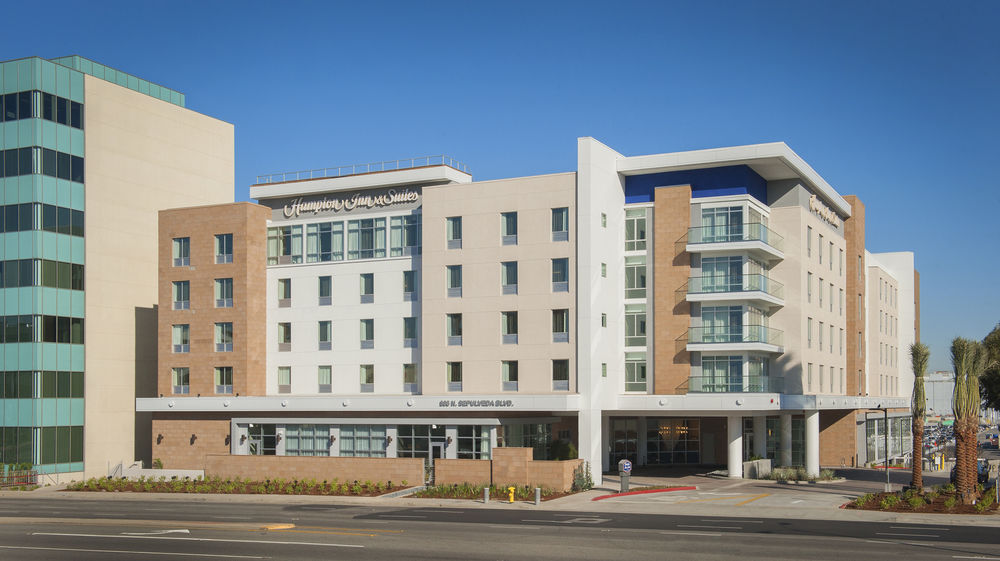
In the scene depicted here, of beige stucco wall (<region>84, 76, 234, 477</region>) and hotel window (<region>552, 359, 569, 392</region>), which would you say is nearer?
hotel window (<region>552, 359, 569, 392</region>)

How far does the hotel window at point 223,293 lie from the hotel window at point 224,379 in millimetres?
3796

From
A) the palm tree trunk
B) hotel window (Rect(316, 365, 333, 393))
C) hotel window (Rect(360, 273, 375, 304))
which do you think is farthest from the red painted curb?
hotel window (Rect(316, 365, 333, 393))

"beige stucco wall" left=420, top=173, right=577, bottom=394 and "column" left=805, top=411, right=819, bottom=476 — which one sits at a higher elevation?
"beige stucco wall" left=420, top=173, right=577, bottom=394

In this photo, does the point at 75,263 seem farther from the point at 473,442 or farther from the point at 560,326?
the point at 560,326

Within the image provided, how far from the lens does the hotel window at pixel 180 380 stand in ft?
204

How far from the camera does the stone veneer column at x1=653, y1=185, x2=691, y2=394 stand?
2212 inches

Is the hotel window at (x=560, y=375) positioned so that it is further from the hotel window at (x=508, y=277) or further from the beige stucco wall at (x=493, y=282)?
the hotel window at (x=508, y=277)

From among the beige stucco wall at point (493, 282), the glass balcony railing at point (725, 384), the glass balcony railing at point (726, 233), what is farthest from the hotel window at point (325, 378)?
the glass balcony railing at point (726, 233)

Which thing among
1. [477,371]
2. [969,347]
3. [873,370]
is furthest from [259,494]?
[873,370]

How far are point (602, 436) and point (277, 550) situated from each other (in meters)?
31.5

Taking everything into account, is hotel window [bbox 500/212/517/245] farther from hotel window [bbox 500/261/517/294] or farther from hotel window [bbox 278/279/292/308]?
hotel window [bbox 278/279/292/308]

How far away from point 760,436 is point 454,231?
70.6ft

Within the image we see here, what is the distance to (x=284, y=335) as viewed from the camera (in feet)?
206

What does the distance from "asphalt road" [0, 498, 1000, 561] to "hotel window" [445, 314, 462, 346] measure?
15.6 metres
